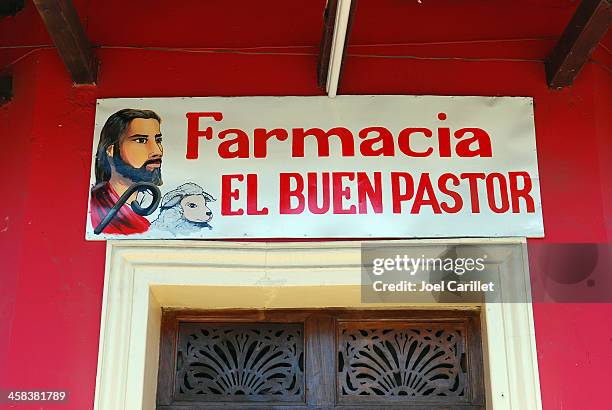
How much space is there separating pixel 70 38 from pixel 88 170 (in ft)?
1.71

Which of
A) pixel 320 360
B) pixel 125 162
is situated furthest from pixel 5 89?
pixel 320 360

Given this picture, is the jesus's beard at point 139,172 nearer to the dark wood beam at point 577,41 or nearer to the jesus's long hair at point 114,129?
the jesus's long hair at point 114,129

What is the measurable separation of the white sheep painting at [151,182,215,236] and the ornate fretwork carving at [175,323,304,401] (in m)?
0.45

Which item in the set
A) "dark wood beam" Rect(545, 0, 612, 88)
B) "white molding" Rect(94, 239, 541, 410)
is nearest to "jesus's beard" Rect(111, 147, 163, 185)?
"white molding" Rect(94, 239, 541, 410)

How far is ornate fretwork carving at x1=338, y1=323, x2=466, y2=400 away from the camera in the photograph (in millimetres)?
3361

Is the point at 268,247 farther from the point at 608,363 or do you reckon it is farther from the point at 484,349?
the point at 608,363

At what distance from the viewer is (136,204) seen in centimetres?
332

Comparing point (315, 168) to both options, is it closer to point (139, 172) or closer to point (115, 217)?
point (139, 172)

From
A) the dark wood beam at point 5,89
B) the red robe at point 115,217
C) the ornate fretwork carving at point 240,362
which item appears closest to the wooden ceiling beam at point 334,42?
the red robe at point 115,217

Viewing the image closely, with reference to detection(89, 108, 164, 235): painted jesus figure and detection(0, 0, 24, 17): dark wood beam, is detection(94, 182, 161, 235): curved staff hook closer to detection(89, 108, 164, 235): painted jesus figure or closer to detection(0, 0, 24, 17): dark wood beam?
detection(89, 108, 164, 235): painted jesus figure

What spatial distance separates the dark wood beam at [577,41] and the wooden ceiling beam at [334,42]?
0.88 m

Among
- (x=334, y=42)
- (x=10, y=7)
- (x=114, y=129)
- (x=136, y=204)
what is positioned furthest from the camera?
(x=10, y=7)

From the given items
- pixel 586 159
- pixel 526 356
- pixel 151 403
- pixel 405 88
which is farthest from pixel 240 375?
pixel 586 159

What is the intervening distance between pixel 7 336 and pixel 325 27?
166 cm
